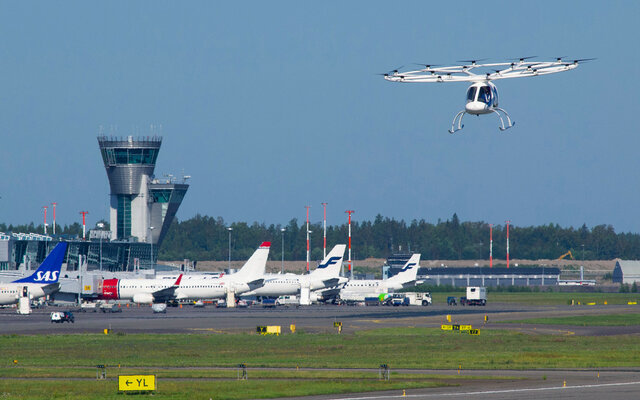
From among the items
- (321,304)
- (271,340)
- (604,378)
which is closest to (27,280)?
(321,304)

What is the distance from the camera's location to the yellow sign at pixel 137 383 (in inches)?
1467

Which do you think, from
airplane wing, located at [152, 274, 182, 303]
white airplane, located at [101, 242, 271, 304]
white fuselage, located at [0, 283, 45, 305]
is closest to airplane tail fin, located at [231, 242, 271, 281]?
white airplane, located at [101, 242, 271, 304]

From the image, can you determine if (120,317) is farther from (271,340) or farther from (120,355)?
(120,355)

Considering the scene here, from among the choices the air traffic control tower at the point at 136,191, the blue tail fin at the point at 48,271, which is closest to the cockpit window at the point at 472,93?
the blue tail fin at the point at 48,271

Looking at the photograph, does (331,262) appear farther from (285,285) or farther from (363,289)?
(363,289)

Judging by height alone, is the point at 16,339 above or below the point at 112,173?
below

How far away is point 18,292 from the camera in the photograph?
108 meters

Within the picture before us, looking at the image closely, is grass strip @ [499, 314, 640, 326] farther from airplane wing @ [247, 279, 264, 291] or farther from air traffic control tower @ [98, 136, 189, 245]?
air traffic control tower @ [98, 136, 189, 245]

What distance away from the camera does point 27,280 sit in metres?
110

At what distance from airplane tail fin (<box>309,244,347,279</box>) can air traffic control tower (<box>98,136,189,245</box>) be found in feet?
213

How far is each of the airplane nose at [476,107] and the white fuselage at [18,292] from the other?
65.3 m

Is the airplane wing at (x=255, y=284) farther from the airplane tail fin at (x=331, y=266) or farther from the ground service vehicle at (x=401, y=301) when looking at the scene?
the ground service vehicle at (x=401, y=301)

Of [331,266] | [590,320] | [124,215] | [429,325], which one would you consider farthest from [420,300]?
[124,215]

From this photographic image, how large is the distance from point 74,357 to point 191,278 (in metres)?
73.4
